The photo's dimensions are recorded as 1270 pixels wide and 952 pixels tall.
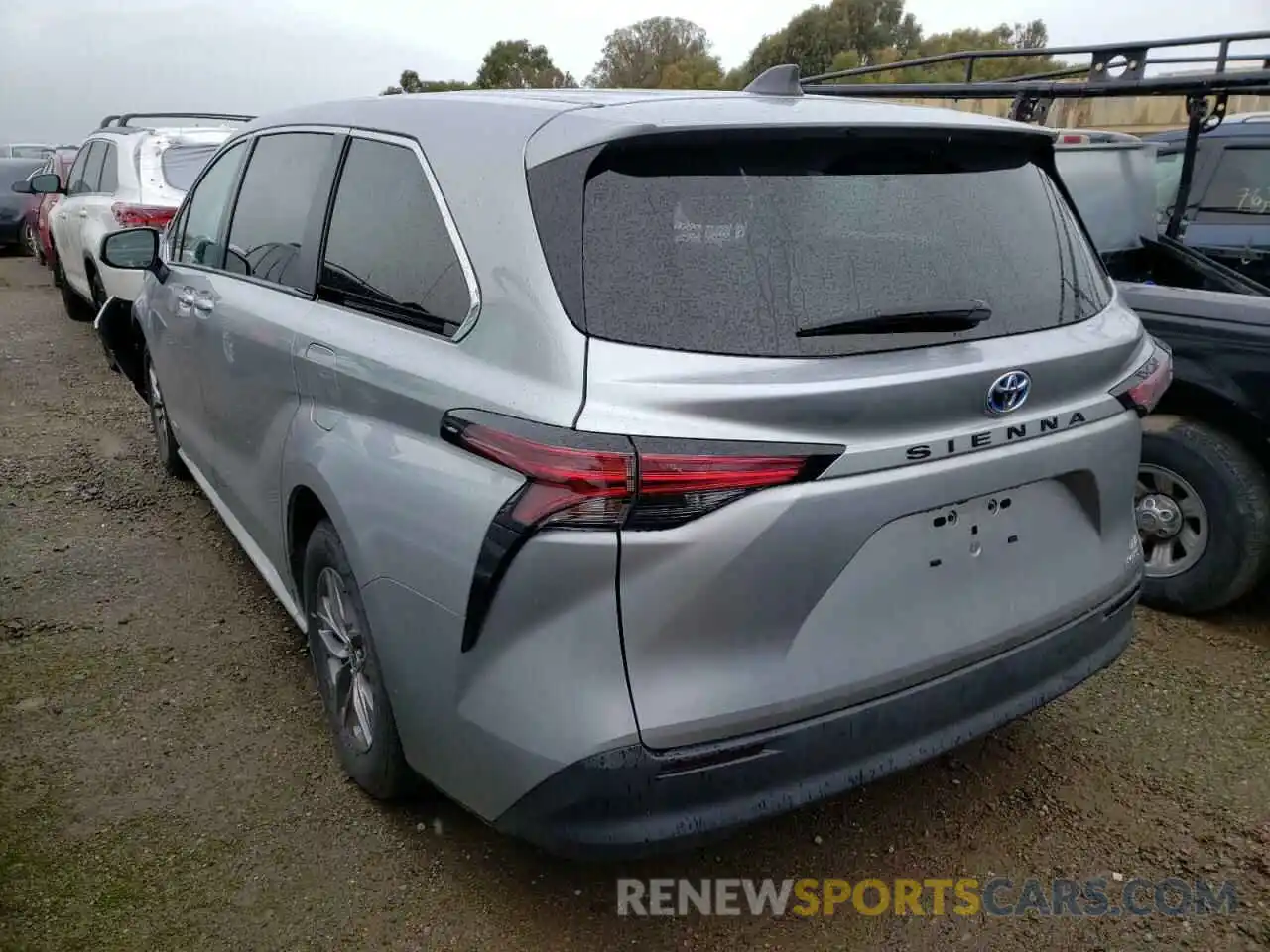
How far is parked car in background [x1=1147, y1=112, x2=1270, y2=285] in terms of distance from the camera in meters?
6.11

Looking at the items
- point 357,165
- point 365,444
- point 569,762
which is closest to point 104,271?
point 357,165

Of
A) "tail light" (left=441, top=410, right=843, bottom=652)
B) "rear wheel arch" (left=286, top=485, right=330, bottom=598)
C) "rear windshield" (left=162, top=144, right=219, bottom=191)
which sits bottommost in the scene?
"rear wheel arch" (left=286, top=485, right=330, bottom=598)

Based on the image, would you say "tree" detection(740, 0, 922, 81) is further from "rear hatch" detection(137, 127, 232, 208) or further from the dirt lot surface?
the dirt lot surface

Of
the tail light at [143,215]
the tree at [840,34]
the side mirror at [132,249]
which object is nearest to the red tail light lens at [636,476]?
the side mirror at [132,249]

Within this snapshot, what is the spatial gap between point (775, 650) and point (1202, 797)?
1.63 m

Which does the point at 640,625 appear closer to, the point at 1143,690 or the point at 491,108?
the point at 491,108

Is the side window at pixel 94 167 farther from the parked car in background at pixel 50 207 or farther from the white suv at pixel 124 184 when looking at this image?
the parked car in background at pixel 50 207

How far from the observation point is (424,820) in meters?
2.67

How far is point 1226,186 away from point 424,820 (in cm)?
614

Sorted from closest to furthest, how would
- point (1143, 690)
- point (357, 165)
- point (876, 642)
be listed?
point (876, 642) < point (357, 165) < point (1143, 690)

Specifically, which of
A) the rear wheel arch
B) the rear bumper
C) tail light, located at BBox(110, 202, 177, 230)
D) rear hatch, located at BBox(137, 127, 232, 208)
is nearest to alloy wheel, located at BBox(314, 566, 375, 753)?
the rear wheel arch

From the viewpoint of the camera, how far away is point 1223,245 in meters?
6.04

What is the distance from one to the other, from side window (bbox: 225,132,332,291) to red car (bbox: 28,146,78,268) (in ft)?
25.9

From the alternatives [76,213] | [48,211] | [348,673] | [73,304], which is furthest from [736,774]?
[48,211]
